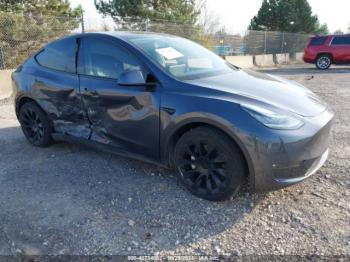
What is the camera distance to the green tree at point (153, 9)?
19359 millimetres

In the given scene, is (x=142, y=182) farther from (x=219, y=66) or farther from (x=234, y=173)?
(x=219, y=66)

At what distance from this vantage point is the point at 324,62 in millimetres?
17531

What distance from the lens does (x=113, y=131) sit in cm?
385

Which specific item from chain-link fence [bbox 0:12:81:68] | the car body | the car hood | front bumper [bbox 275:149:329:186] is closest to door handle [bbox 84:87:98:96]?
the car body

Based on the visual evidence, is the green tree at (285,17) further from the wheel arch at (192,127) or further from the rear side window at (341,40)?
the wheel arch at (192,127)

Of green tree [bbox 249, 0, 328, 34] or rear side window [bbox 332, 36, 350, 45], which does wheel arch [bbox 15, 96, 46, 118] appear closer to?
rear side window [bbox 332, 36, 350, 45]

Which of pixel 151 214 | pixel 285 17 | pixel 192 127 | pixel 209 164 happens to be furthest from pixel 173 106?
pixel 285 17

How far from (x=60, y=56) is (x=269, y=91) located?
2667 mm

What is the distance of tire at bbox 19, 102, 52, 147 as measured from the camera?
184 inches

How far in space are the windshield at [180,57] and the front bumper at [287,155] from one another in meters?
1.12

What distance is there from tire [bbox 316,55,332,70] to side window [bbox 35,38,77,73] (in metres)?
15.9

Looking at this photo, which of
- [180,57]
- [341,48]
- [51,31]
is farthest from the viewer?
[341,48]

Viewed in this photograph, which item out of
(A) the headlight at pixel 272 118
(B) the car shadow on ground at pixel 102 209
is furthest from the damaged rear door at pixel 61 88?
(A) the headlight at pixel 272 118

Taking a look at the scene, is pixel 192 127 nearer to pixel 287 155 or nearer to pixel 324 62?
pixel 287 155
